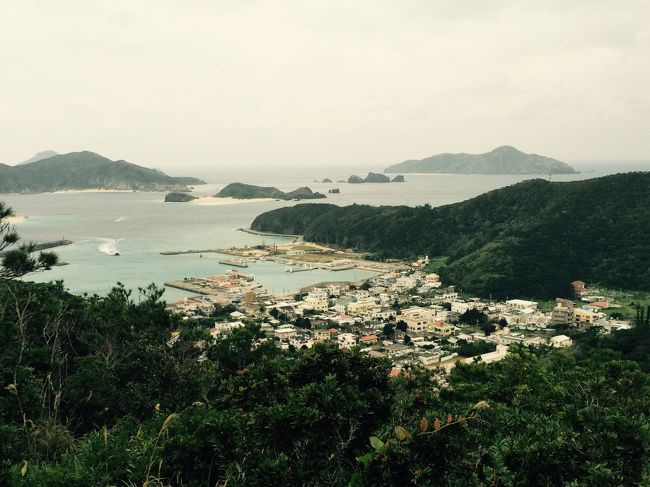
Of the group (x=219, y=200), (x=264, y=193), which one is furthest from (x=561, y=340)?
(x=264, y=193)

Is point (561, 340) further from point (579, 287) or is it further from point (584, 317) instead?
point (579, 287)

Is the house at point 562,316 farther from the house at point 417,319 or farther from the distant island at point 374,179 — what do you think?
the distant island at point 374,179

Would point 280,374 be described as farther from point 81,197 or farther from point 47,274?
point 81,197

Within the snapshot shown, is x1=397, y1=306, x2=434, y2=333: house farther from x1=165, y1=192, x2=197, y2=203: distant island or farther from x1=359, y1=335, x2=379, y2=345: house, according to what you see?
x1=165, y1=192, x2=197, y2=203: distant island

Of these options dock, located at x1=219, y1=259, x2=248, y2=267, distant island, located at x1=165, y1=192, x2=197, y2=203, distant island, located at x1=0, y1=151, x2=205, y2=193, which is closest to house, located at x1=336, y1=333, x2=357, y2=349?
dock, located at x1=219, y1=259, x2=248, y2=267

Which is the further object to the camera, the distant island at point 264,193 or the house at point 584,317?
the distant island at point 264,193

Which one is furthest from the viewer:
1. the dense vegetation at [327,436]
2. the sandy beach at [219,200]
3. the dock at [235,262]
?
the sandy beach at [219,200]

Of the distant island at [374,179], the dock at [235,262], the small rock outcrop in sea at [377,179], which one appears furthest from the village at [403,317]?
the small rock outcrop in sea at [377,179]
